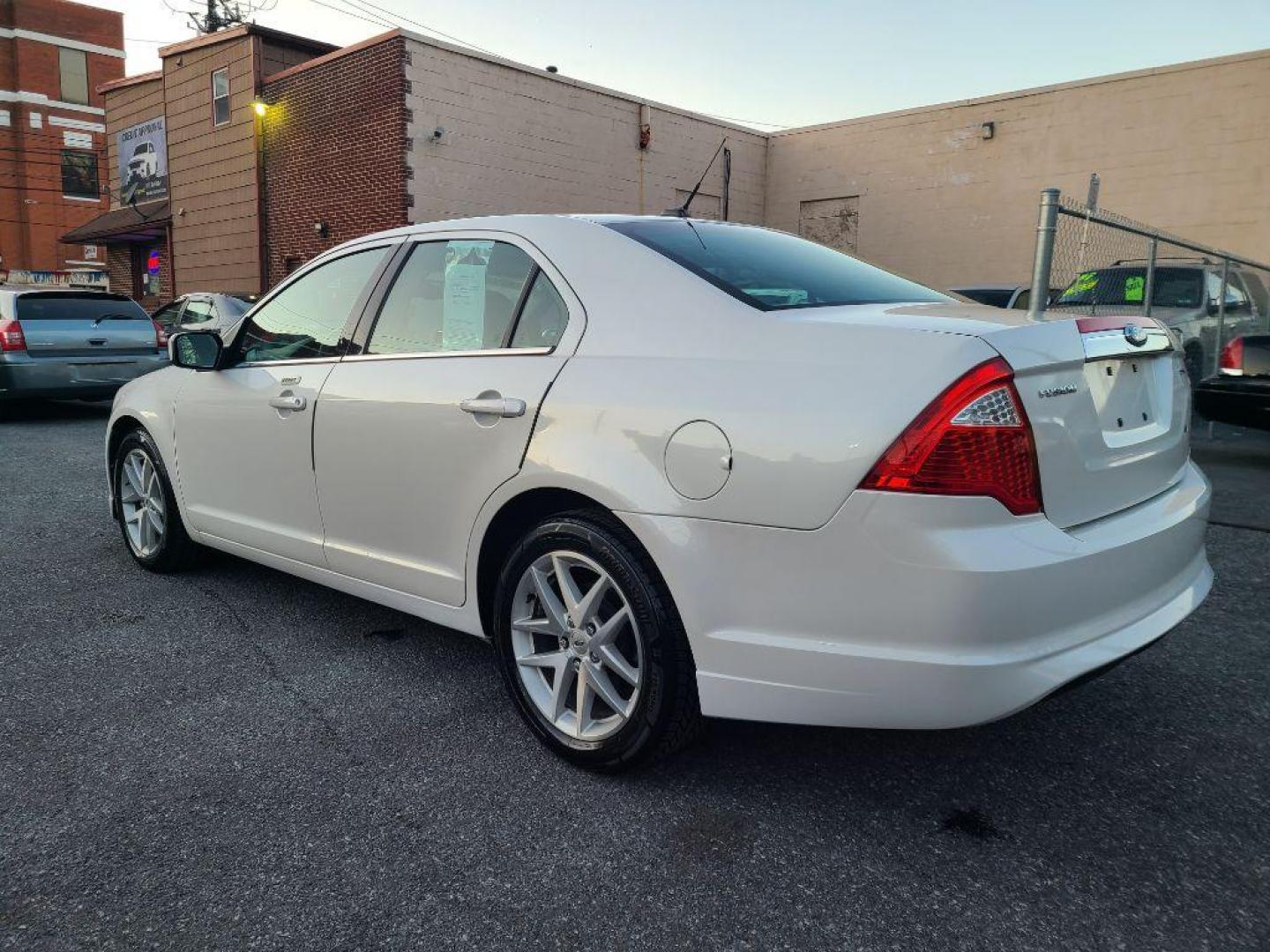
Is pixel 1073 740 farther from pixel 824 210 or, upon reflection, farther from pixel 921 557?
pixel 824 210

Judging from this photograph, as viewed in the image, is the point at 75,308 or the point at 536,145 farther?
the point at 536,145

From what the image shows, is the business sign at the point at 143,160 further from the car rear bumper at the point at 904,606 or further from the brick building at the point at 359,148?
the car rear bumper at the point at 904,606

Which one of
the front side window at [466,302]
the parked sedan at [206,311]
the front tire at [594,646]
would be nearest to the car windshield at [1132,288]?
the front side window at [466,302]

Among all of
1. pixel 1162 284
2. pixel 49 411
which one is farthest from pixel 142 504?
pixel 1162 284

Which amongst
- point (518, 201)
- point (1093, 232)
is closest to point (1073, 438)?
point (1093, 232)

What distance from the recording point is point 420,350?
3.14 meters

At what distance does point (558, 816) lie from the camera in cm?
241

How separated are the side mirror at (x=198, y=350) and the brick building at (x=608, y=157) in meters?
12.7

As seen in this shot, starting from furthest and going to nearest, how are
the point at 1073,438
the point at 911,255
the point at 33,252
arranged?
1. the point at 33,252
2. the point at 911,255
3. the point at 1073,438

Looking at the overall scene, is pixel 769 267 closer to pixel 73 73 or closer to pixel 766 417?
pixel 766 417

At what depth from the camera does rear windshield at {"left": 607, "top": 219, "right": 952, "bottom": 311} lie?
8.59 ft

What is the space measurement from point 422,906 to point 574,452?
1144 millimetres

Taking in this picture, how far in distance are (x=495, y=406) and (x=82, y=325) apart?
9.98 meters

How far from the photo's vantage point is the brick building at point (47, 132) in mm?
45438
